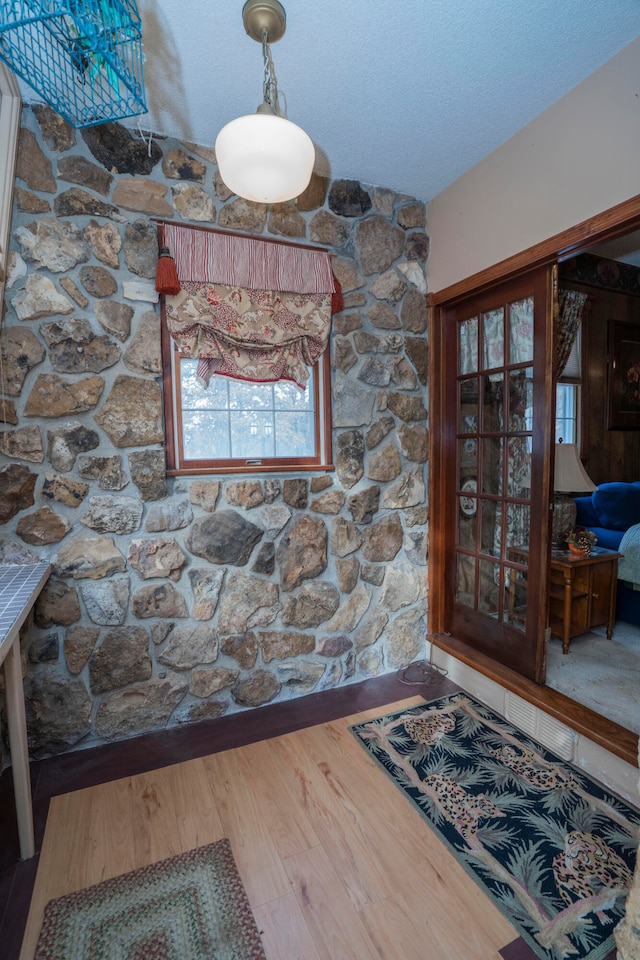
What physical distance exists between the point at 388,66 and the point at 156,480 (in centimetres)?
187

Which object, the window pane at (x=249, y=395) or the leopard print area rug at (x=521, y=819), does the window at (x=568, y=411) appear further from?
the window pane at (x=249, y=395)

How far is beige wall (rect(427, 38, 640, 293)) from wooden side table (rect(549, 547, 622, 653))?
176 centimetres

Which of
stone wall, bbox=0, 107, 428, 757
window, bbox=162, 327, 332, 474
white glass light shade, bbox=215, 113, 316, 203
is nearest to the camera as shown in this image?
white glass light shade, bbox=215, 113, 316, 203

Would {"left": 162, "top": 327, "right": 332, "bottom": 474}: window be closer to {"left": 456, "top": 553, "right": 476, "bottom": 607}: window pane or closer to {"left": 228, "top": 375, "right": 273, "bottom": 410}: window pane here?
{"left": 228, "top": 375, "right": 273, "bottom": 410}: window pane

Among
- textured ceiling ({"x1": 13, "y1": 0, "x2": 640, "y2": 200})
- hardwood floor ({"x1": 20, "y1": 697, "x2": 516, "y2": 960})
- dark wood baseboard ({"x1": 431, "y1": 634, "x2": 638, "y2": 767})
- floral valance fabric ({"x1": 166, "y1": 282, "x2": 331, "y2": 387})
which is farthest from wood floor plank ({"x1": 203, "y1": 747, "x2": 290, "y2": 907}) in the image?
textured ceiling ({"x1": 13, "y1": 0, "x2": 640, "y2": 200})

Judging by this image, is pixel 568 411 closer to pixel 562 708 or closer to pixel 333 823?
pixel 562 708

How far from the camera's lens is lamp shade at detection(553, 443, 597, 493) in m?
2.64

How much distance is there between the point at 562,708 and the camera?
6.23 ft

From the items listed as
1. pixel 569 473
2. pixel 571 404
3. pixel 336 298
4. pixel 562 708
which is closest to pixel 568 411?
pixel 571 404

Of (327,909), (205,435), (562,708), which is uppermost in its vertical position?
(205,435)

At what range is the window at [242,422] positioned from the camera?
211 centimetres

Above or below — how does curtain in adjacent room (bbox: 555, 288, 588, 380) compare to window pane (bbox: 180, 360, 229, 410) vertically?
above

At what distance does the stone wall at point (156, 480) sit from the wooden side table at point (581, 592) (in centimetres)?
102

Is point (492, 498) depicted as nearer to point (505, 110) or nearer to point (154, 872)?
point (505, 110)
